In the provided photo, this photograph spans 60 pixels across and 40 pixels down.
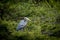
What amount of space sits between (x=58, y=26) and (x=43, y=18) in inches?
40.7

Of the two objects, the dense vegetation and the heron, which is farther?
the heron

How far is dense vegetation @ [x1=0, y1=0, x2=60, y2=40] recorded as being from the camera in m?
3.70

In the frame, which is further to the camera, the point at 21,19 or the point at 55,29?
the point at 21,19

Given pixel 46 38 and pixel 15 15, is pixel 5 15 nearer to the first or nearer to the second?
pixel 15 15

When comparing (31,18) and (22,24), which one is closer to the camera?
(22,24)

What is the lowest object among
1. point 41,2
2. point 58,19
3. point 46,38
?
point 46,38

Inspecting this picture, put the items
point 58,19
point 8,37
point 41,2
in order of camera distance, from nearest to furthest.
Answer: point 8,37, point 58,19, point 41,2

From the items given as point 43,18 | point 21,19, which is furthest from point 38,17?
point 21,19

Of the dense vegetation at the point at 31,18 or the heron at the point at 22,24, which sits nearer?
the dense vegetation at the point at 31,18

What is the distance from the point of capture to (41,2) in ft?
20.0

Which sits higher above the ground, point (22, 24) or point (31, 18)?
point (31, 18)

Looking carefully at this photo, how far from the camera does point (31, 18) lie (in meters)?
5.11

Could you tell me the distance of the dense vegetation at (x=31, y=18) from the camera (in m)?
3.70

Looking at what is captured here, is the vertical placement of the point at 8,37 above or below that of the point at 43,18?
below
